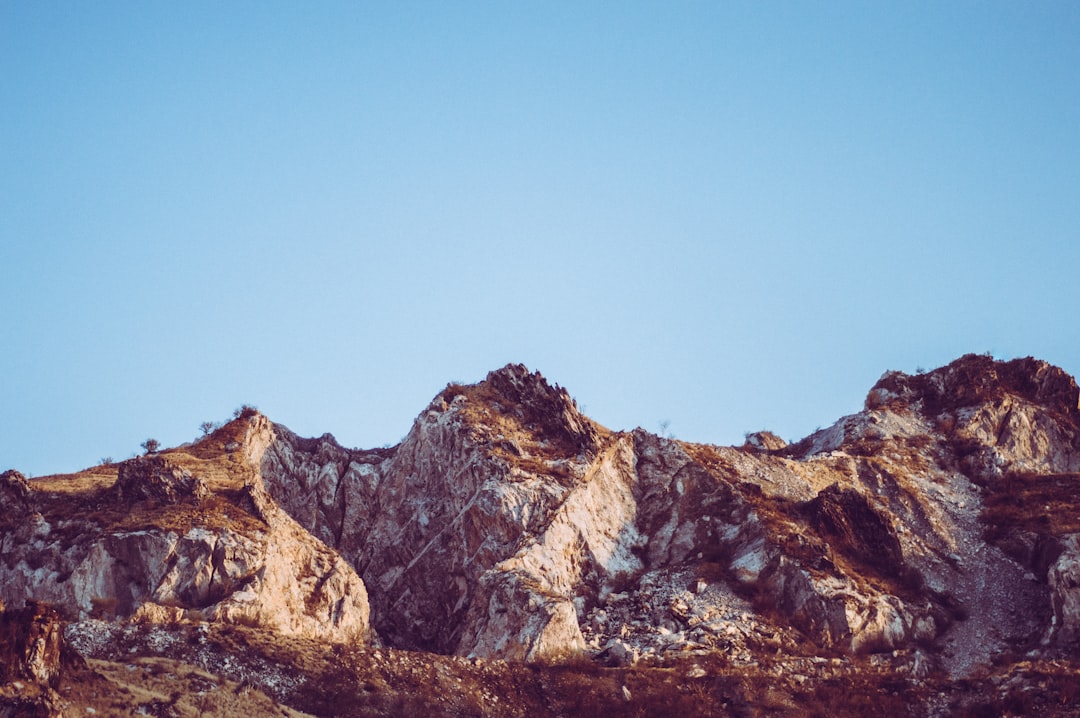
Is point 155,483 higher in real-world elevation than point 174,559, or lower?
higher

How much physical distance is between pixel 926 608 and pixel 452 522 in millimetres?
26707

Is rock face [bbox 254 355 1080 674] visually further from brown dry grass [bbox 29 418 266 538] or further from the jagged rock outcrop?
the jagged rock outcrop

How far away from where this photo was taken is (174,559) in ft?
250

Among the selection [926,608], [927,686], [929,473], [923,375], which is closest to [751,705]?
[927,686]

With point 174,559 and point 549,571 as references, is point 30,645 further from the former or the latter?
point 549,571

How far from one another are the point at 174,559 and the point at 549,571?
19.4 metres

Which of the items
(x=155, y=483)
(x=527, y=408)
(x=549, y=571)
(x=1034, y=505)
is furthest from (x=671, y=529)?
(x=155, y=483)

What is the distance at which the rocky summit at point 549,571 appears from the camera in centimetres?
6919

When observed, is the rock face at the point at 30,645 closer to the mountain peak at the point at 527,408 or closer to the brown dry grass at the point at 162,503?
the brown dry grass at the point at 162,503

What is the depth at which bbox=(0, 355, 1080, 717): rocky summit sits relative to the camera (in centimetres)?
6919

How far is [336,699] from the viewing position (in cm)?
6775

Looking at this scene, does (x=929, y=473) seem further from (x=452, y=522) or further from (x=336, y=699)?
(x=336, y=699)

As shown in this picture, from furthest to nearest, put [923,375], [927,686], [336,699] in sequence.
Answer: [923,375]
[927,686]
[336,699]

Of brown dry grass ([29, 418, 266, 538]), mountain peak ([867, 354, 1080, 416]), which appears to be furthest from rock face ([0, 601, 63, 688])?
mountain peak ([867, 354, 1080, 416])
